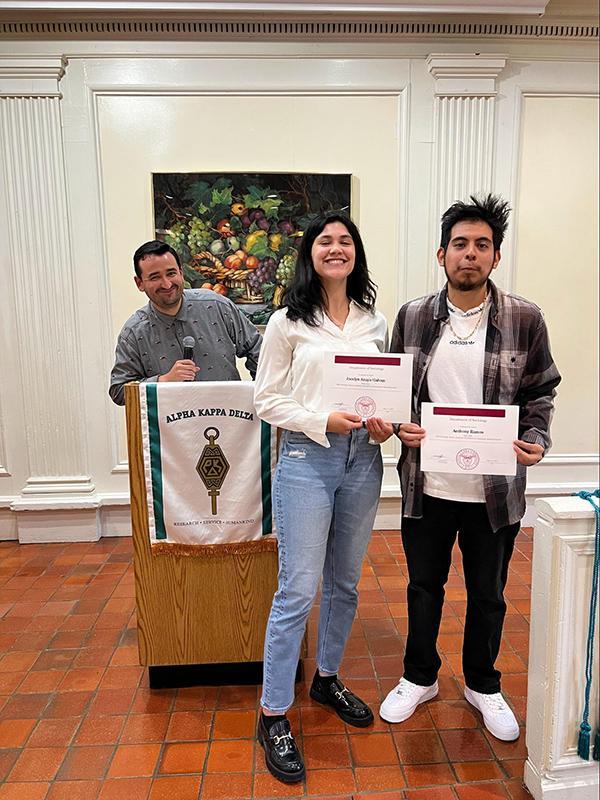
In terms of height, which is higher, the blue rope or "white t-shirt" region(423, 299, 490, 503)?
"white t-shirt" region(423, 299, 490, 503)

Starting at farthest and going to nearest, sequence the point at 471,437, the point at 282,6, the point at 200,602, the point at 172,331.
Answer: the point at 282,6 → the point at 172,331 → the point at 200,602 → the point at 471,437

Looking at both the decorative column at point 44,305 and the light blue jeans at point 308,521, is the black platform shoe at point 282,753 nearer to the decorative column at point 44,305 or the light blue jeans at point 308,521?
the light blue jeans at point 308,521

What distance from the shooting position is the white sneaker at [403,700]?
7.10 ft

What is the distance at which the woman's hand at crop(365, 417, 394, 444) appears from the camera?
1825 millimetres

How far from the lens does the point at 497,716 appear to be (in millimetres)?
2105

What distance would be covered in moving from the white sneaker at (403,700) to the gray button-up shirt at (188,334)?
4.87 ft

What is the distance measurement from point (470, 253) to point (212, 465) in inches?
44.8

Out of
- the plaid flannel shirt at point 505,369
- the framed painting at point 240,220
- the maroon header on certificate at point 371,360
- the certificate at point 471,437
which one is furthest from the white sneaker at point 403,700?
the framed painting at point 240,220

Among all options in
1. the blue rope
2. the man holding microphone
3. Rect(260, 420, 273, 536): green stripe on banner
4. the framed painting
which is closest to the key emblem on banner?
Rect(260, 420, 273, 536): green stripe on banner

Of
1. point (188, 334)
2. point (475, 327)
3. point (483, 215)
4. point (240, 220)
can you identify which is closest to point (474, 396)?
point (475, 327)

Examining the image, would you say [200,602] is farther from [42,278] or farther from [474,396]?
[42,278]

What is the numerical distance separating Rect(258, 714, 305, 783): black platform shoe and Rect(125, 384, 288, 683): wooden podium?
386 mm

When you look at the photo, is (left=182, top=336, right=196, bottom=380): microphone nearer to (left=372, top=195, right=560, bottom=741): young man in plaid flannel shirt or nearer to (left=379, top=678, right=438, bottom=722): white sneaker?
(left=372, top=195, right=560, bottom=741): young man in plaid flannel shirt

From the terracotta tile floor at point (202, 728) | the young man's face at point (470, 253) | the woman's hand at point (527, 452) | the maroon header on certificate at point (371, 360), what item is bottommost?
the terracotta tile floor at point (202, 728)
